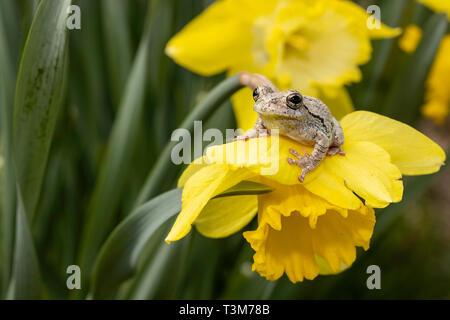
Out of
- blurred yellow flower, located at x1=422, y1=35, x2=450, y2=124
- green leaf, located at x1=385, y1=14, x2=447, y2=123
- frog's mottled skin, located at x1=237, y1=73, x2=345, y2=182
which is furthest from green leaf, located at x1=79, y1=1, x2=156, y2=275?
blurred yellow flower, located at x1=422, y1=35, x2=450, y2=124

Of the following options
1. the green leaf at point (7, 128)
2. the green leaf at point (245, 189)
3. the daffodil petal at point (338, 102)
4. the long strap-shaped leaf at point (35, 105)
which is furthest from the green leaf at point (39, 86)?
the daffodil petal at point (338, 102)

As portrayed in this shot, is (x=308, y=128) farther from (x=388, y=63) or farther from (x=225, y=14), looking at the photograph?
(x=388, y=63)

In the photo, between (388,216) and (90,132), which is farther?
(90,132)

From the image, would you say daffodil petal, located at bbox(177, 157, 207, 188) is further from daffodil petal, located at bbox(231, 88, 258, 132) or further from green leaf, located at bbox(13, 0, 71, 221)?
daffodil petal, located at bbox(231, 88, 258, 132)

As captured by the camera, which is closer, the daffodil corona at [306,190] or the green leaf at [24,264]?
the daffodil corona at [306,190]

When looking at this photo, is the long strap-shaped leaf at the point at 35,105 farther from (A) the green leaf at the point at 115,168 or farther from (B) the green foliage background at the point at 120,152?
(A) the green leaf at the point at 115,168
